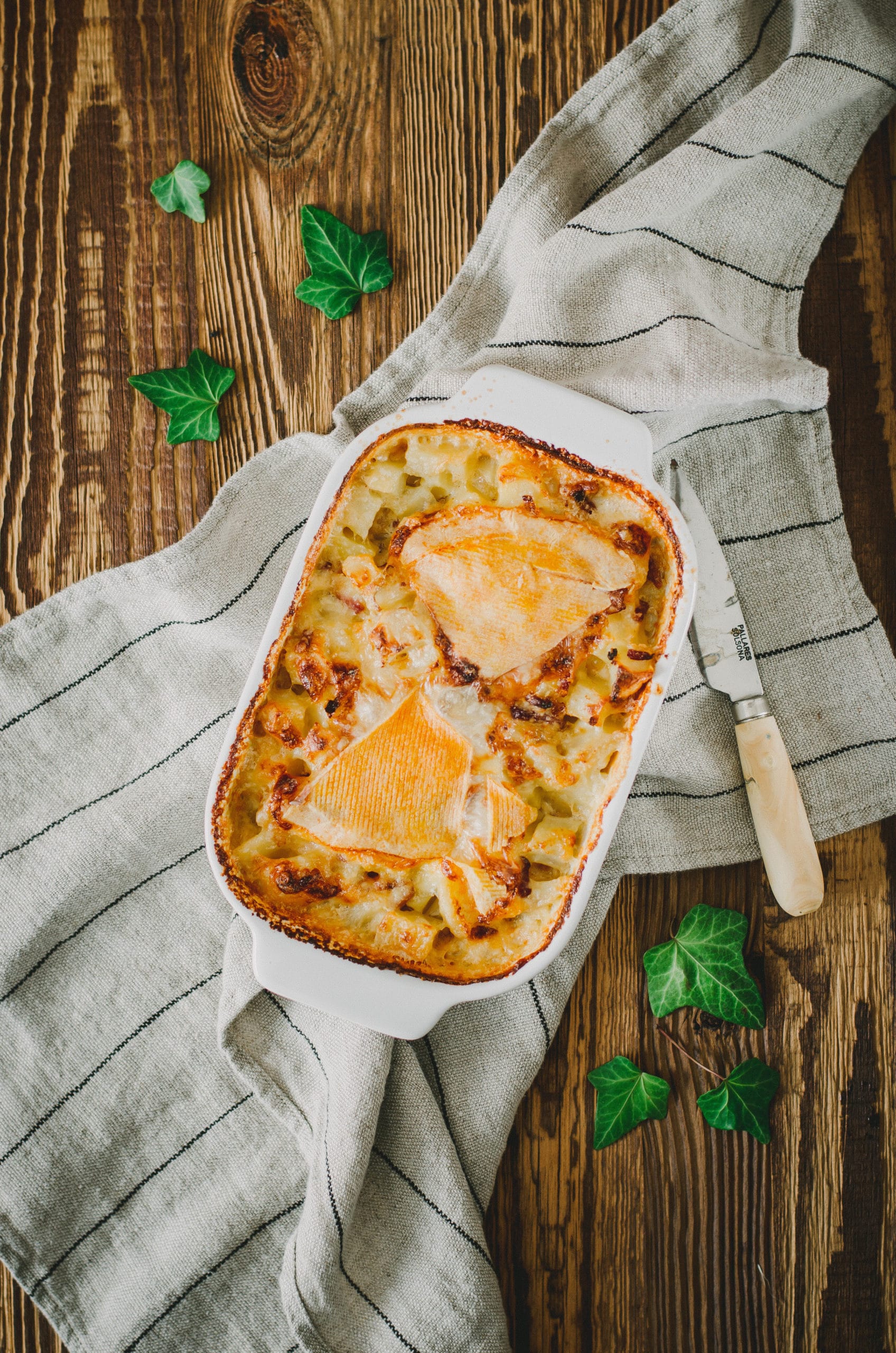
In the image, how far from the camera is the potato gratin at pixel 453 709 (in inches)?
61.9

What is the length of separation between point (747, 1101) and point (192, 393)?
1960 millimetres

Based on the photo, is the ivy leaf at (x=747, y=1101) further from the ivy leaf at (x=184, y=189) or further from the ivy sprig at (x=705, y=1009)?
the ivy leaf at (x=184, y=189)

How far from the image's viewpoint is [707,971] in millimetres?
1877

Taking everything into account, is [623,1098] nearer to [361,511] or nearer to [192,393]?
[361,511]

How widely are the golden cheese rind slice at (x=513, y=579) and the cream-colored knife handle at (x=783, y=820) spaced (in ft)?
1.59

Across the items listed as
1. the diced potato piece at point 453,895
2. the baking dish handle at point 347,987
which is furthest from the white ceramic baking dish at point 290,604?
the diced potato piece at point 453,895

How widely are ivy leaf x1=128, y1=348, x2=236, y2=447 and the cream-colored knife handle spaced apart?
1.34 metres

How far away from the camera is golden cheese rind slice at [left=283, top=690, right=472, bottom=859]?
157cm

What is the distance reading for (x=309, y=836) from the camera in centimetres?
161

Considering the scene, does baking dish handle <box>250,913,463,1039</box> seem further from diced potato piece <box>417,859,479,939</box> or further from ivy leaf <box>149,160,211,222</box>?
ivy leaf <box>149,160,211,222</box>

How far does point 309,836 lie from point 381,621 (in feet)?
1.39

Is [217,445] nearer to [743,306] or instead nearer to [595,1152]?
[743,306]

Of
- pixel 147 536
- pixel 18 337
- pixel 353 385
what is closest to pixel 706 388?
pixel 353 385

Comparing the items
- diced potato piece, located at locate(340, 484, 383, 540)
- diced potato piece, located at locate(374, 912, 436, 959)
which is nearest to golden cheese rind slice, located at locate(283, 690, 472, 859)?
diced potato piece, located at locate(374, 912, 436, 959)
